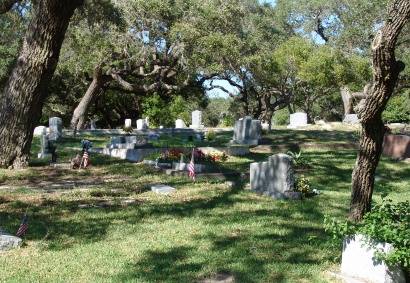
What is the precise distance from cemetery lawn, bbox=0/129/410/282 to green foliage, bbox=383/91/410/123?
33836 millimetres

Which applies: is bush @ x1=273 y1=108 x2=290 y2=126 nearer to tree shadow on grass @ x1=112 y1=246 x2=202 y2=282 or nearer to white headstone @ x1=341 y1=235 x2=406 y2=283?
tree shadow on grass @ x1=112 y1=246 x2=202 y2=282

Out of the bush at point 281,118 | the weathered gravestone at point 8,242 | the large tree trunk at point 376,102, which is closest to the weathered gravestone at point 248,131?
the large tree trunk at point 376,102

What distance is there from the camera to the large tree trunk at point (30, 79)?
12.4 m

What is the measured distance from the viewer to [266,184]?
36.6 ft

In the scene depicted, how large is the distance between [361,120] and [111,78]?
28.4 meters

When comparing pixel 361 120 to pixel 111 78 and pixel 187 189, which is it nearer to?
pixel 187 189

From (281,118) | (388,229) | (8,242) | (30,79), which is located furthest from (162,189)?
(281,118)

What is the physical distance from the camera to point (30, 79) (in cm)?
1277

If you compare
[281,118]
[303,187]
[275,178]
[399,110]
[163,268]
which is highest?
[399,110]

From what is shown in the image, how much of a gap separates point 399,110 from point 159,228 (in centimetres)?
4254

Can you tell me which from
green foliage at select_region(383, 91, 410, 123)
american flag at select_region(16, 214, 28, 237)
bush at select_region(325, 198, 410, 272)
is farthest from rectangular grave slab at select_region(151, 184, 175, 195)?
green foliage at select_region(383, 91, 410, 123)

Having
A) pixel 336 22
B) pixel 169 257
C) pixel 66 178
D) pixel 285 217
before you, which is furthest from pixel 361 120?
pixel 336 22

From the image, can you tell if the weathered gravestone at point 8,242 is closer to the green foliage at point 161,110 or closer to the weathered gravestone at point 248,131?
the weathered gravestone at point 248,131

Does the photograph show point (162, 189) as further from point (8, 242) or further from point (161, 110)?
point (161, 110)
